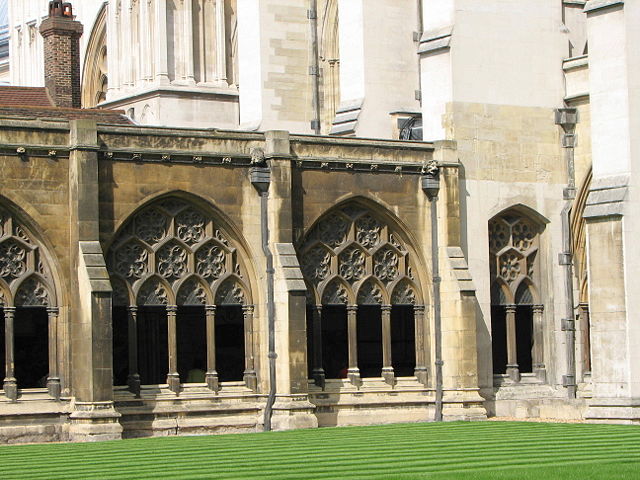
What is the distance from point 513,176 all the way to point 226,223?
704 centimetres

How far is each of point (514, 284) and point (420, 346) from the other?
9.70 ft

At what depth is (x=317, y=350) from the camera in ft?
103

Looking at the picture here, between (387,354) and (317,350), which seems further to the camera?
(387,354)

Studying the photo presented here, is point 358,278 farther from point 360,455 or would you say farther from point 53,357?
point 360,455

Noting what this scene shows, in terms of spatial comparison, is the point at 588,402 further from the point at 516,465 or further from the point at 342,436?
the point at 516,465

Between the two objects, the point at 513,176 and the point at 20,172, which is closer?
the point at 20,172

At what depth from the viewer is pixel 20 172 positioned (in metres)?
28.2

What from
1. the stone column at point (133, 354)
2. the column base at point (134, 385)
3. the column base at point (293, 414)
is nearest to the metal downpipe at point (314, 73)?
the column base at point (293, 414)

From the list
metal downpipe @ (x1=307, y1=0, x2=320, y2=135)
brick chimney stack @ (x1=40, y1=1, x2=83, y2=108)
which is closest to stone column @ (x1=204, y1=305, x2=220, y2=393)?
metal downpipe @ (x1=307, y1=0, x2=320, y2=135)

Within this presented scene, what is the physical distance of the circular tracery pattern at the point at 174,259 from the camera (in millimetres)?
29359

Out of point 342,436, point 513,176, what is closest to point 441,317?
point 513,176

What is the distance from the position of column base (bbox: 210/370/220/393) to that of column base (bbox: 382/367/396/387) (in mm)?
3829

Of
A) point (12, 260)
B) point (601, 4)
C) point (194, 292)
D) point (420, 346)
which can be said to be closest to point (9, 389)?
point (12, 260)

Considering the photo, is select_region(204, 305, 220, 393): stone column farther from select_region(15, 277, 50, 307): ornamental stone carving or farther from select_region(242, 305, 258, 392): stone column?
select_region(15, 277, 50, 307): ornamental stone carving
